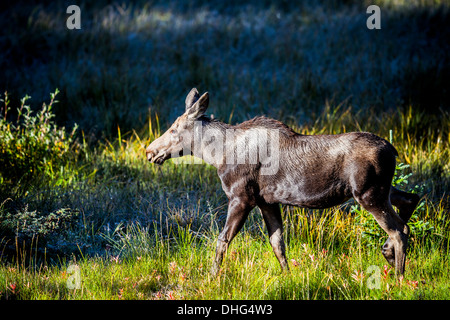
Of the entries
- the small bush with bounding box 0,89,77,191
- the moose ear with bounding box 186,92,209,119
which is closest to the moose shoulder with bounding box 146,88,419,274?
the moose ear with bounding box 186,92,209,119

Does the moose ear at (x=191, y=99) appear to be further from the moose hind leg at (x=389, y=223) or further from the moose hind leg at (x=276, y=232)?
the moose hind leg at (x=389, y=223)

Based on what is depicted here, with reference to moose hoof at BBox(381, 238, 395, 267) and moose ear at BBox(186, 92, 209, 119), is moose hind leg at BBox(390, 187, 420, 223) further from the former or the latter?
moose ear at BBox(186, 92, 209, 119)

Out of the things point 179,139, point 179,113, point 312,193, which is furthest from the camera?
point 179,113

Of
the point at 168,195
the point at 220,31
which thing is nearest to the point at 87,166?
the point at 168,195

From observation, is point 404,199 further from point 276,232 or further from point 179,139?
point 179,139

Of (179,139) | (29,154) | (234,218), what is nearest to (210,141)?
(179,139)

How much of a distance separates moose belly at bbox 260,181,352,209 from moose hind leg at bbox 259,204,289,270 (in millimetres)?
373

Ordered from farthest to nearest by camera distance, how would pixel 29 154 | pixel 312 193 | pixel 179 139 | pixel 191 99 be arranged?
pixel 29 154 → pixel 191 99 → pixel 179 139 → pixel 312 193

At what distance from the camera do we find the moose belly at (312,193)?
4.14 metres

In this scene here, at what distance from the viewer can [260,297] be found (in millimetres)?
4141

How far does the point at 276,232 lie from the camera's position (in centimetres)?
464

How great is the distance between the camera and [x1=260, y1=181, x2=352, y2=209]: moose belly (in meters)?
4.14

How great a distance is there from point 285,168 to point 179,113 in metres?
6.03

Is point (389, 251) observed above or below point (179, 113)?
below
